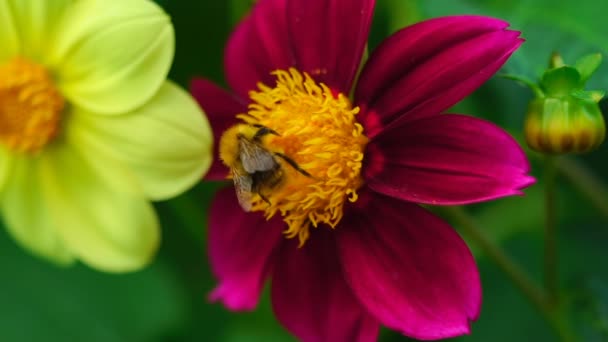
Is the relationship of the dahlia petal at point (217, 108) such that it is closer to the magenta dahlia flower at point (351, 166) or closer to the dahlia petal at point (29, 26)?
the magenta dahlia flower at point (351, 166)

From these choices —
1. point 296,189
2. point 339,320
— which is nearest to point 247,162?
point 296,189

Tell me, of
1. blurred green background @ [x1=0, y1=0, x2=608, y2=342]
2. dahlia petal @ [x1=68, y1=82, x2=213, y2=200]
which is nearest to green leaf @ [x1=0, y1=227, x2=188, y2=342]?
blurred green background @ [x1=0, y1=0, x2=608, y2=342]

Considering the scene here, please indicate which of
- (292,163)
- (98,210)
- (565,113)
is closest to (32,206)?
(98,210)

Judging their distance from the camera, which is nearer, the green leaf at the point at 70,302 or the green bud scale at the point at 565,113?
the green bud scale at the point at 565,113

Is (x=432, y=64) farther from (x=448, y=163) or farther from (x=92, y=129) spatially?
(x=92, y=129)

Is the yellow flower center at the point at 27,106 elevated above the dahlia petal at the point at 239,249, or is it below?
above

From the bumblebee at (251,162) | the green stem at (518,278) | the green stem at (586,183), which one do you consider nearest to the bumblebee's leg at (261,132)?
the bumblebee at (251,162)

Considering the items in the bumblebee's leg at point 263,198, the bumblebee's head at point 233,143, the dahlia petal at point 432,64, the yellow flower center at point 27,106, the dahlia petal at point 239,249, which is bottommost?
the dahlia petal at point 239,249
